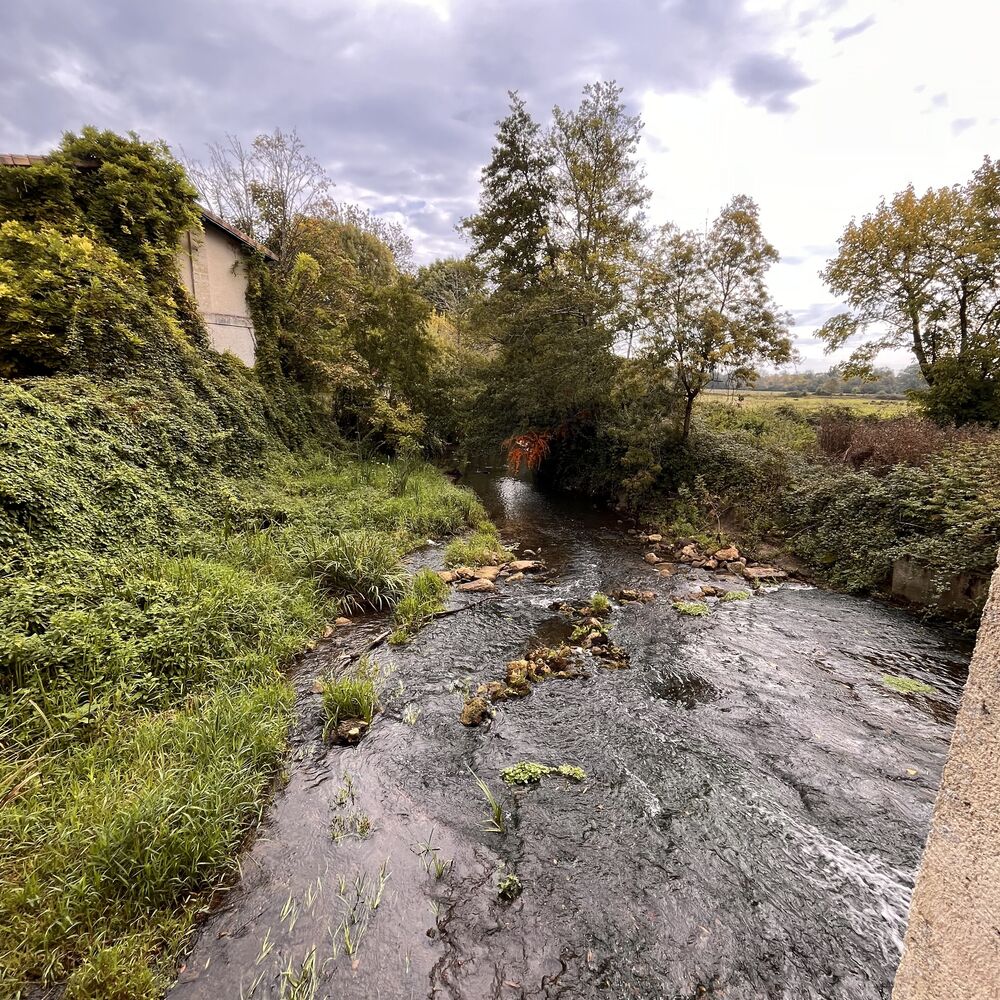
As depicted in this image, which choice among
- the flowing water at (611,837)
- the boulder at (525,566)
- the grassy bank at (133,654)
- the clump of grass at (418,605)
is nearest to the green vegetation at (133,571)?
the grassy bank at (133,654)

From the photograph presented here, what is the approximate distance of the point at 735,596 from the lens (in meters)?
8.11

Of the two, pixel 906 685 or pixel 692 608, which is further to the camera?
pixel 692 608

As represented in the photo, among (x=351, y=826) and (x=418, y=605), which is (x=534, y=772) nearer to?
(x=351, y=826)

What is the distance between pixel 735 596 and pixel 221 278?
1478 cm

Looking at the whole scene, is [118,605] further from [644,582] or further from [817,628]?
[817,628]

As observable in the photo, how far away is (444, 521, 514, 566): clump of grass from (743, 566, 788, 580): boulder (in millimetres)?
4877

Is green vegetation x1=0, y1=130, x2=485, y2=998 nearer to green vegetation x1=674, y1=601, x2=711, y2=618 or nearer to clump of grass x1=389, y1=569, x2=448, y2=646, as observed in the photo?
clump of grass x1=389, y1=569, x2=448, y2=646

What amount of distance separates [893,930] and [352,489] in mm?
11243

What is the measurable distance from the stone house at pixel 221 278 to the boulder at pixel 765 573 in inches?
547

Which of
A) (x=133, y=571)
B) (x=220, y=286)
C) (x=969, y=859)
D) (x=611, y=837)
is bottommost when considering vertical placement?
(x=611, y=837)

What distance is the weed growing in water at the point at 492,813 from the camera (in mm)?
3754

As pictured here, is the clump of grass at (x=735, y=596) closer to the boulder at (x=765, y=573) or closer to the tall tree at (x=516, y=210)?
the boulder at (x=765, y=573)

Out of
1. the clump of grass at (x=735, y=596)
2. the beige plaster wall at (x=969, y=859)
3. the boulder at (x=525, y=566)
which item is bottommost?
the boulder at (x=525, y=566)

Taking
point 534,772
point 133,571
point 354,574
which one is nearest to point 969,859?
point 534,772
